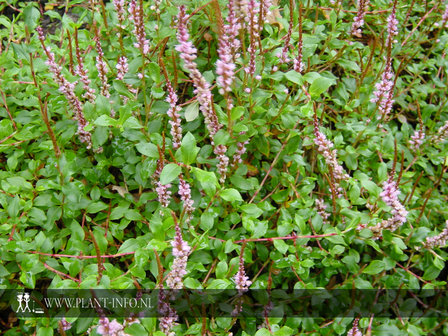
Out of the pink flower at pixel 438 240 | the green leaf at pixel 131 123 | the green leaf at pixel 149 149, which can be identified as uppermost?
the green leaf at pixel 131 123

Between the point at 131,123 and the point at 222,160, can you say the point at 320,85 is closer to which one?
the point at 222,160

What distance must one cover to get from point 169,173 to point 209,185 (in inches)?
9.1

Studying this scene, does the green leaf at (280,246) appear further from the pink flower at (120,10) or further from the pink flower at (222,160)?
the pink flower at (120,10)

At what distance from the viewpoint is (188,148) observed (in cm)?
163

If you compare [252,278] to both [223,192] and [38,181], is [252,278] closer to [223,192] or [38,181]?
[223,192]

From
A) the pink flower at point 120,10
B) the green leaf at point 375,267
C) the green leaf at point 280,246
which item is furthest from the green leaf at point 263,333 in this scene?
the pink flower at point 120,10

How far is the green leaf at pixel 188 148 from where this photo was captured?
5.33ft

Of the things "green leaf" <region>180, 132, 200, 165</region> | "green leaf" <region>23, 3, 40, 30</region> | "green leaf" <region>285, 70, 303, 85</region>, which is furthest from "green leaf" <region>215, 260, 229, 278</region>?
"green leaf" <region>23, 3, 40, 30</region>

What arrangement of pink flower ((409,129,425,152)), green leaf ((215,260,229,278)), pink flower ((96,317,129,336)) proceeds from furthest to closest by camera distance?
pink flower ((409,129,425,152)) → green leaf ((215,260,229,278)) → pink flower ((96,317,129,336))

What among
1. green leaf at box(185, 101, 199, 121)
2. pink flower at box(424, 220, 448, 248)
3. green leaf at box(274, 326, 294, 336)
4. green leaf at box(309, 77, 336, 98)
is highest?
green leaf at box(309, 77, 336, 98)

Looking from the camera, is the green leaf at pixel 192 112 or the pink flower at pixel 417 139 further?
the pink flower at pixel 417 139

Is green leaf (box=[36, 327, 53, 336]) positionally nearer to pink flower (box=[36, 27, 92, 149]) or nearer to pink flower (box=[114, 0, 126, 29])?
pink flower (box=[36, 27, 92, 149])

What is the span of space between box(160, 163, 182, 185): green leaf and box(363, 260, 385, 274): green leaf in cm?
107

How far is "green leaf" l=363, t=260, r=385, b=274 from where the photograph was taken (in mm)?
1892
